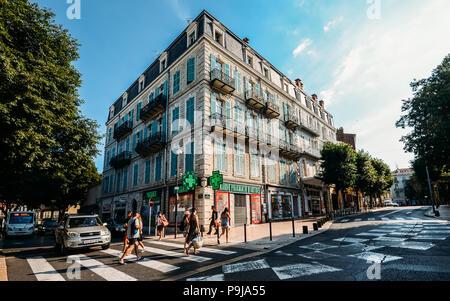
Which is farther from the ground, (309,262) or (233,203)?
(233,203)

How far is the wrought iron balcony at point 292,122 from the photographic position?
2488 centimetres

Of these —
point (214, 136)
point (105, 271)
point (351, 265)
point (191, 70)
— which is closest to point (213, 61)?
point (191, 70)

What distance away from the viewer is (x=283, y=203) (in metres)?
22.2

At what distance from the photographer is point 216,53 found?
18.5 metres

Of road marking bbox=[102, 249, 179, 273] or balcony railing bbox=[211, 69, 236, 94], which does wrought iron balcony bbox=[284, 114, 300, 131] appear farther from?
road marking bbox=[102, 249, 179, 273]

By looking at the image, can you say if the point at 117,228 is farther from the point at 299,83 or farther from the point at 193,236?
the point at 299,83

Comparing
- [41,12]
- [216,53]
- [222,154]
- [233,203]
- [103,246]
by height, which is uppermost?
[216,53]

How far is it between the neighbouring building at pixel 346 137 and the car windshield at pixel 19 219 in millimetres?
49214

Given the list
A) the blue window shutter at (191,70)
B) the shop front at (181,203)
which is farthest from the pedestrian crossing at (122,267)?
the blue window shutter at (191,70)

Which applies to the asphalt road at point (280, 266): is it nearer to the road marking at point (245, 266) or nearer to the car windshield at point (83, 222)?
the road marking at point (245, 266)
